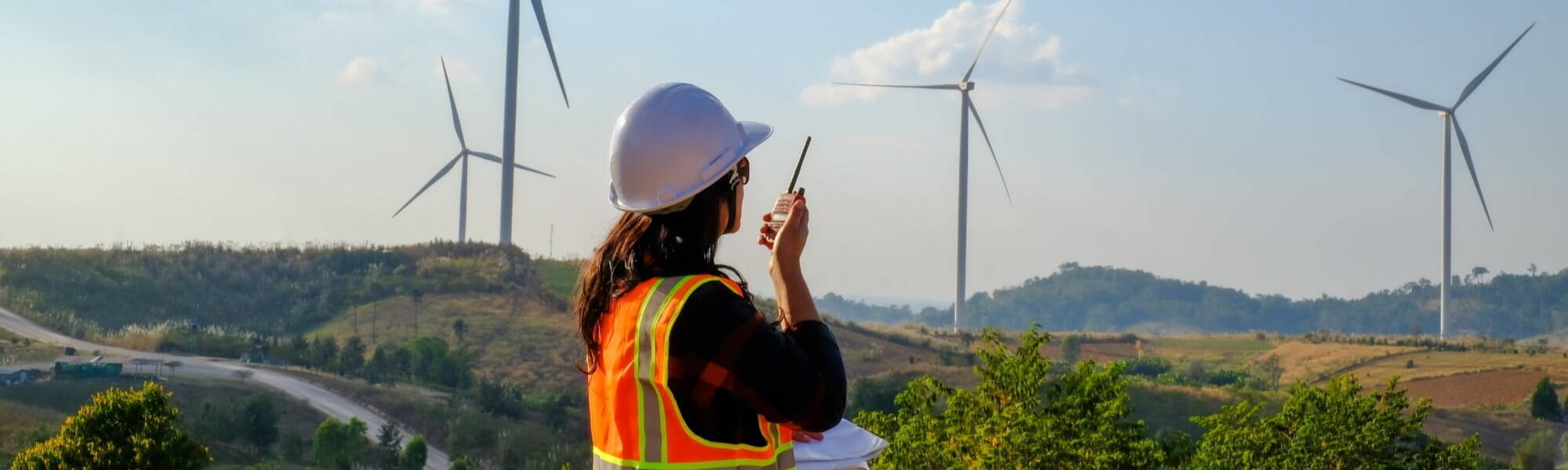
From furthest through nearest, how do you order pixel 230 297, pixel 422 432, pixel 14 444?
pixel 230 297 < pixel 422 432 < pixel 14 444

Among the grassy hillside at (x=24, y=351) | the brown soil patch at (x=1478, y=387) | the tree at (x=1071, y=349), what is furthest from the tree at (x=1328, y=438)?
the tree at (x=1071, y=349)

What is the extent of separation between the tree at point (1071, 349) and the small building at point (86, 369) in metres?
46.2

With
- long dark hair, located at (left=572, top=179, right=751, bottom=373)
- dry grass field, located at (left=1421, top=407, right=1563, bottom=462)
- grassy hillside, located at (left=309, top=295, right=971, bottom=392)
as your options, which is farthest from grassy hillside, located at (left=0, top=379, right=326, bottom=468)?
dry grass field, located at (left=1421, top=407, right=1563, bottom=462)

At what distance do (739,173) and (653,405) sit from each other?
0.64 m

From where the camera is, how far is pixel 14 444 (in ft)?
119

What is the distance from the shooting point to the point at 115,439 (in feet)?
66.8

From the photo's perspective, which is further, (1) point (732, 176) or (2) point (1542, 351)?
(2) point (1542, 351)

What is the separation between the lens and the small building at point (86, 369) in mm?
48594

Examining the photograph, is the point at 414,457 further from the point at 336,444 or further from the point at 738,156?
the point at 738,156

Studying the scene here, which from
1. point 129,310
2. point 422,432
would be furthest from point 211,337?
point 422,432

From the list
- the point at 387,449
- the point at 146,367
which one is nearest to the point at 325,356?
the point at 146,367

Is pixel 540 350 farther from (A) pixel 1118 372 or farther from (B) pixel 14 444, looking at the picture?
(A) pixel 1118 372

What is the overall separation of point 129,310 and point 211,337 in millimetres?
13524

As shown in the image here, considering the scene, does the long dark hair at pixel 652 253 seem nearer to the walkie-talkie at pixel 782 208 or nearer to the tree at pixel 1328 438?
the walkie-talkie at pixel 782 208
